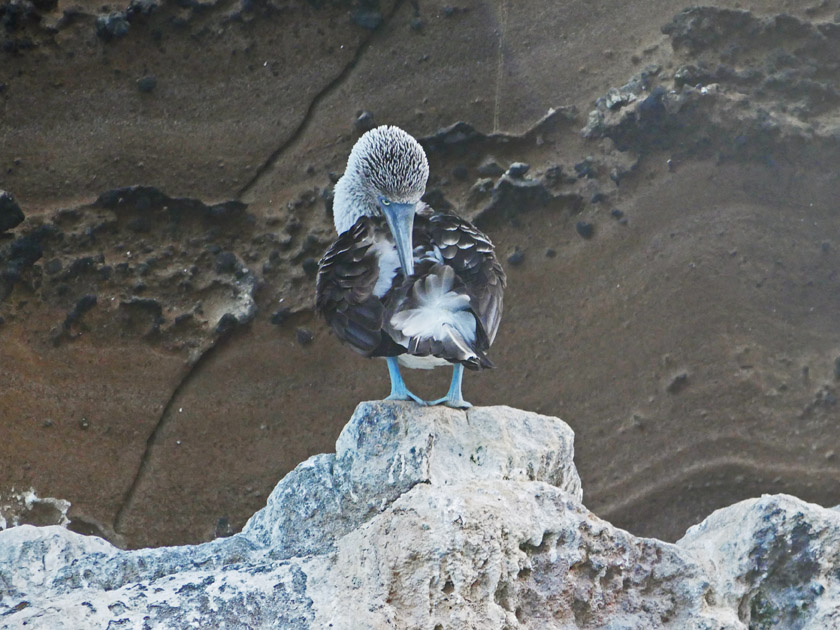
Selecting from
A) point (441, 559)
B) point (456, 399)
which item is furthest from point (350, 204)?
point (441, 559)

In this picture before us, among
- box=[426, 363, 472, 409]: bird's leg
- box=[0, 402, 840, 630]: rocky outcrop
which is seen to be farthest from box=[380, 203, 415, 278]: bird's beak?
box=[0, 402, 840, 630]: rocky outcrop

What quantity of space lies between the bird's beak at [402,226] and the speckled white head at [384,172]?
26 mm

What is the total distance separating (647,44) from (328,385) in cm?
258

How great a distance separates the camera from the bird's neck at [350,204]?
3861 mm

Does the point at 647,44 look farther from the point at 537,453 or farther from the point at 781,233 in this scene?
the point at 537,453

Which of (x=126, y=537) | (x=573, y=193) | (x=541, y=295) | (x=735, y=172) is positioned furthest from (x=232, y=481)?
(x=735, y=172)

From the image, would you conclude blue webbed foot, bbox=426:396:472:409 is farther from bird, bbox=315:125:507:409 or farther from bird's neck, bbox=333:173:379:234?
bird's neck, bbox=333:173:379:234

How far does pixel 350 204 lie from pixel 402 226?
398 millimetres

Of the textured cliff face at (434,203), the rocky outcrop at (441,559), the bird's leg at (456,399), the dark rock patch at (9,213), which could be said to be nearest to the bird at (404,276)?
the bird's leg at (456,399)

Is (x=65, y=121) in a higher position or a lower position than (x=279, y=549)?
higher

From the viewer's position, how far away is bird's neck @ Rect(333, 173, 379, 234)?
3.86 metres

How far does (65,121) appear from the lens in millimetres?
5348

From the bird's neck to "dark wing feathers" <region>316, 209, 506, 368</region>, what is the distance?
0.08 metres

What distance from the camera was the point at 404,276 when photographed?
3.41 m
